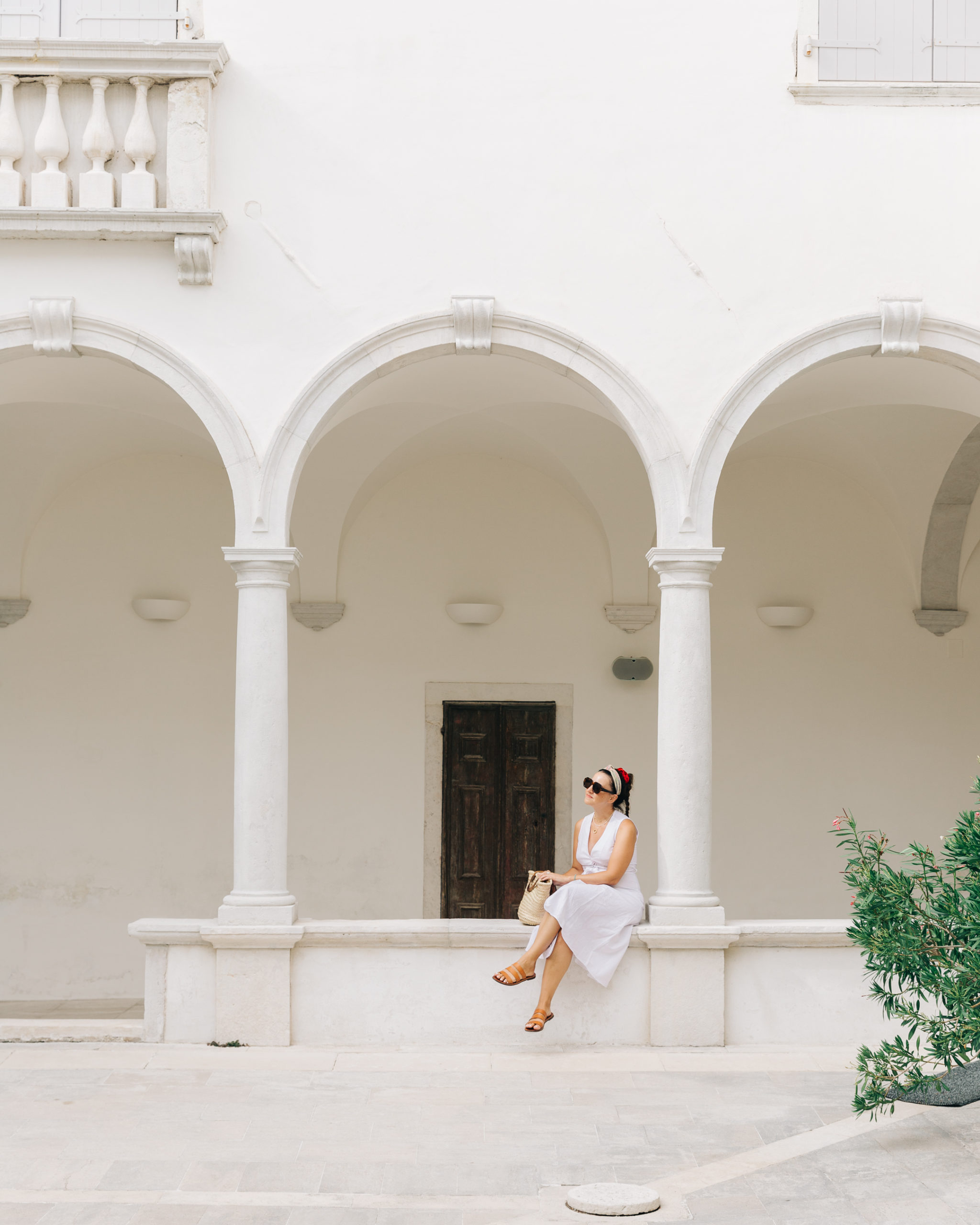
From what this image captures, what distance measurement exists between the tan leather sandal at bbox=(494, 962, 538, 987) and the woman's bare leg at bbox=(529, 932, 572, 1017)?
0.07m

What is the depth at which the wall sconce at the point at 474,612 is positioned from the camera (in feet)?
30.4

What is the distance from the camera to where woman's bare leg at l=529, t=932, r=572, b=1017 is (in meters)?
5.81

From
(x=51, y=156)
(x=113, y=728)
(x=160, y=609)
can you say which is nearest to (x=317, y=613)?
(x=160, y=609)

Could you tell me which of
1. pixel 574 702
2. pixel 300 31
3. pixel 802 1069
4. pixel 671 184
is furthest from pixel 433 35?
pixel 802 1069

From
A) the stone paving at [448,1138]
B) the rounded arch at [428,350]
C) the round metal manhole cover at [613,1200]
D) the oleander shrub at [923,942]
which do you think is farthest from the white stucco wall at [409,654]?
the round metal manhole cover at [613,1200]

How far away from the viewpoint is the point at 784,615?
937 centimetres

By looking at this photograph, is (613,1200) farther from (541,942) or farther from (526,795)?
(526,795)

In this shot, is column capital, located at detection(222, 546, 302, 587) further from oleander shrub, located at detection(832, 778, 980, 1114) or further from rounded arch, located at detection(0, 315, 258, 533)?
oleander shrub, located at detection(832, 778, 980, 1114)

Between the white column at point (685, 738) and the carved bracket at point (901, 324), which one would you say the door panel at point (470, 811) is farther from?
the carved bracket at point (901, 324)

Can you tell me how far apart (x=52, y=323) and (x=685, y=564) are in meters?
3.47

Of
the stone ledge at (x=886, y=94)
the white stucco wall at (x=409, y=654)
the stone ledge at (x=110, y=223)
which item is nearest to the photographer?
the stone ledge at (x=110, y=223)

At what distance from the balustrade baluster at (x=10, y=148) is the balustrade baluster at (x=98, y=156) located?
32cm

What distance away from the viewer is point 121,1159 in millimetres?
4301

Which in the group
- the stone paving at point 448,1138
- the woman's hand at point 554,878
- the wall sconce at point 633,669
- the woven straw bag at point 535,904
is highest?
the wall sconce at point 633,669
